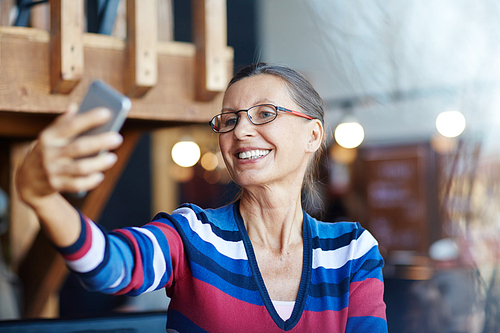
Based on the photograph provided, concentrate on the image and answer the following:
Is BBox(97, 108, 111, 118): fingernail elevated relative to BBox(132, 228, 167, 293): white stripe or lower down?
elevated

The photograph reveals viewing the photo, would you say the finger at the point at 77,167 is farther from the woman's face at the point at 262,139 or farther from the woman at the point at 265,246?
the woman's face at the point at 262,139

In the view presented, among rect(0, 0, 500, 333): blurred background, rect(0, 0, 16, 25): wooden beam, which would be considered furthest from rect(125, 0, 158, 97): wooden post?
A: rect(0, 0, 16, 25): wooden beam

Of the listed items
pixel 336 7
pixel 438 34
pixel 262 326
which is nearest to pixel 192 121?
pixel 262 326

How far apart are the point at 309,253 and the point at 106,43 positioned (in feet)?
3.33

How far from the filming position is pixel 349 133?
16.7 ft

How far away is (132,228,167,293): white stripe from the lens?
3.17 feet

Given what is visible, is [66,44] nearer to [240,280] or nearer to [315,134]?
[315,134]

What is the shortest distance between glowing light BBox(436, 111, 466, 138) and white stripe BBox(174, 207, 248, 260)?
3.56 m

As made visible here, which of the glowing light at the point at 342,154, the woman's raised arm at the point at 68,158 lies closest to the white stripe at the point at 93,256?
the woman's raised arm at the point at 68,158

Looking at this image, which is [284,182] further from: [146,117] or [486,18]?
[486,18]

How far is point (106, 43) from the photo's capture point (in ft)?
5.53

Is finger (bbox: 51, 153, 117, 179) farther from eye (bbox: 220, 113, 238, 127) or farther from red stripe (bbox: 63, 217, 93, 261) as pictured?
eye (bbox: 220, 113, 238, 127)

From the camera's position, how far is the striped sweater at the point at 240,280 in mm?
1097

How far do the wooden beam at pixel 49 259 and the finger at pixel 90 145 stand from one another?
1566 mm
